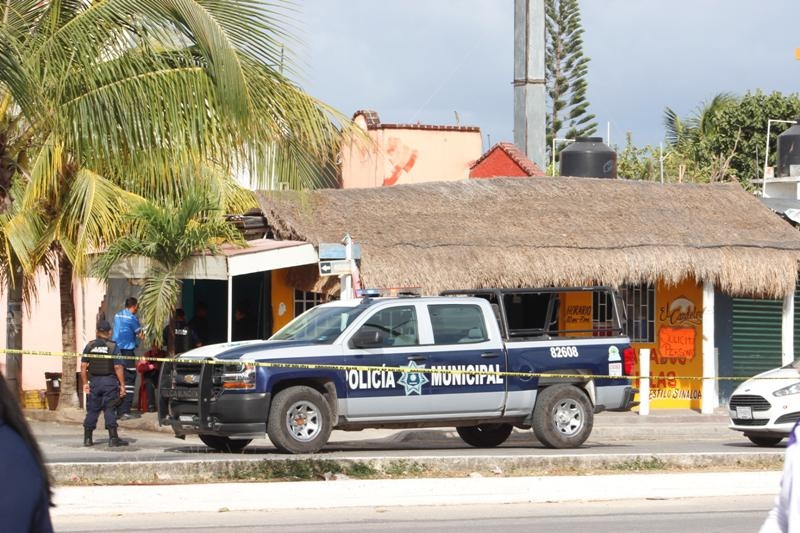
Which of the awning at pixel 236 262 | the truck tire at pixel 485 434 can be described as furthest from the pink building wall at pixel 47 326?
the truck tire at pixel 485 434

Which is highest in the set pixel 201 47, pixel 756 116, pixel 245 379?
pixel 756 116

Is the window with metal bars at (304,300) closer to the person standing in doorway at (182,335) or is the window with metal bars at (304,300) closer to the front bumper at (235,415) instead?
the person standing in doorway at (182,335)

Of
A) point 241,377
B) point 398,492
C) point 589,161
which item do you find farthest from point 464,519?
point 589,161

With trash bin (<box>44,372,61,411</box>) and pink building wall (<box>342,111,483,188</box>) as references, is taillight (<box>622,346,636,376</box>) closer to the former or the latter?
trash bin (<box>44,372,61,411</box>)

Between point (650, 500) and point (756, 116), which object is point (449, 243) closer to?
point (650, 500)

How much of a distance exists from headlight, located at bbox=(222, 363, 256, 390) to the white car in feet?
23.9

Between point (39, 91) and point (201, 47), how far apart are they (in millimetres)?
1585

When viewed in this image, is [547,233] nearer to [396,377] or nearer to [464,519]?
[396,377]

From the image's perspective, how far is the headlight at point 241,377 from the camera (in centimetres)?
1534

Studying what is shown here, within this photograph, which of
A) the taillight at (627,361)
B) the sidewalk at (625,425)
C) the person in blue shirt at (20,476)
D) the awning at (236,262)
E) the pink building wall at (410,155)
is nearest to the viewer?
the person in blue shirt at (20,476)

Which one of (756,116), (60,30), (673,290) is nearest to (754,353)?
(673,290)

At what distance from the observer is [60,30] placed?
13195 mm

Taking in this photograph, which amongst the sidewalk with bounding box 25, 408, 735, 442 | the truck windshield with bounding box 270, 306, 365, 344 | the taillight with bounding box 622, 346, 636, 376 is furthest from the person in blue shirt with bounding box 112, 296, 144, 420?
the taillight with bounding box 622, 346, 636, 376

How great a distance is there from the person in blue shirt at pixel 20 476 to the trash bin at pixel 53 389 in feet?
65.1
